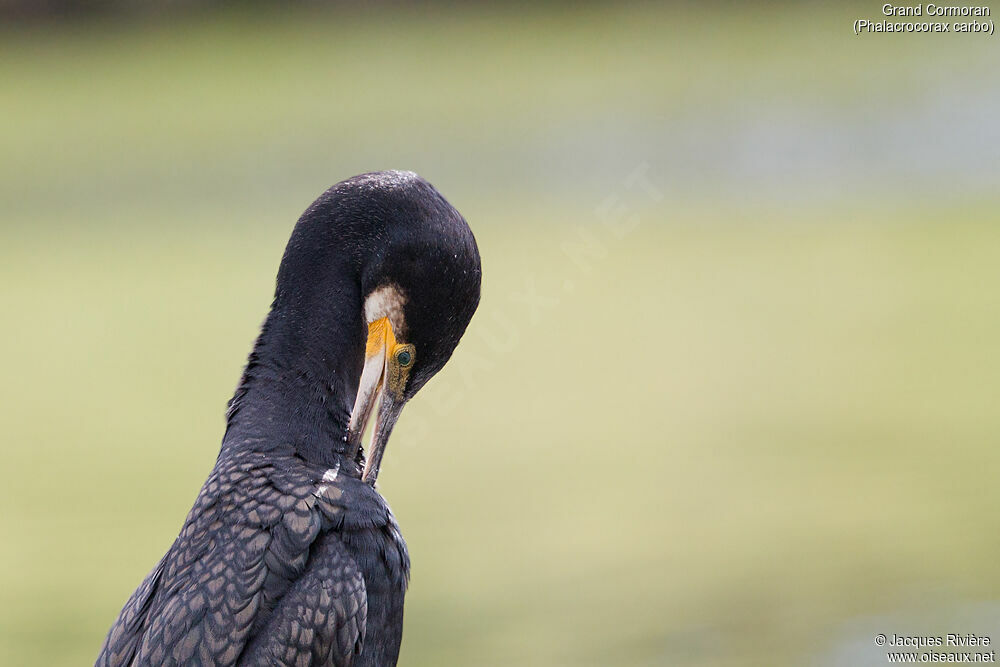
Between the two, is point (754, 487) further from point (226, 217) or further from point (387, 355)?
point (226, 217)

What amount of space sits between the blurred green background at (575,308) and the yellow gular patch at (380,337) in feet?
6.83

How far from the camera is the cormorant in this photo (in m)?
1.99

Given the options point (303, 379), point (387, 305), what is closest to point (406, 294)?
point (387, 305)

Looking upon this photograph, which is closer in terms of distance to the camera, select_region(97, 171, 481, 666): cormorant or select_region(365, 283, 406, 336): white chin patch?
select_region(97, 171, 481, 666): cormorant

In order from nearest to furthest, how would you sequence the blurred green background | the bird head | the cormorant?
the cormorant < the bird head < the blurred green background

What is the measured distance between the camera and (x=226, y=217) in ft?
30.4

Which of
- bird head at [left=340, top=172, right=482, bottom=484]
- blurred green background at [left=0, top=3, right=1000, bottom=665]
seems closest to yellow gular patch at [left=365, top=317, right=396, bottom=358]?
bird head at [left=340, top=172, right=482, bottom=484]

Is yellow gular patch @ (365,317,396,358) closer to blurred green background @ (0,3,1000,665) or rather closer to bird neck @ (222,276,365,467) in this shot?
bird neck @ (222,276,365,467)

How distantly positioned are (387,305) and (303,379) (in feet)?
0.68

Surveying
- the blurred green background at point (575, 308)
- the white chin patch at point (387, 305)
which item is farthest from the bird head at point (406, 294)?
the blurred green background at point (575, 308)

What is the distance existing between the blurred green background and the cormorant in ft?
6.69

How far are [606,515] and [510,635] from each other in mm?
969

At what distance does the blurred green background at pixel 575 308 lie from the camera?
4586 millimetres

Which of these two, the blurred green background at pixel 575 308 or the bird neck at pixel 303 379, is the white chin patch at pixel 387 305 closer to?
the bird neck at pixel 303 379
